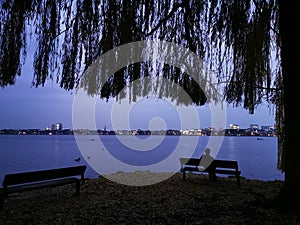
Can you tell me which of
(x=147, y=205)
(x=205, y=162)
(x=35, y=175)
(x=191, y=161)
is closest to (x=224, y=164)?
(x=205, y=162)

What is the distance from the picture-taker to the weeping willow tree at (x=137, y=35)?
233 centimetres

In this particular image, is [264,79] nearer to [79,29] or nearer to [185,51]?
[185,51]

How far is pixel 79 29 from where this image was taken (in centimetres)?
246

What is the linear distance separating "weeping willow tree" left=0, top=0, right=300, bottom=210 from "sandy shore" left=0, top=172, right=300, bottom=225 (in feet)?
4.72

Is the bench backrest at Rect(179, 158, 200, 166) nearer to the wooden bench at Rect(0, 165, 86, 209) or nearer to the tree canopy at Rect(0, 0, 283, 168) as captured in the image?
the wooden bench at Rect(0, 165, 86, 209)

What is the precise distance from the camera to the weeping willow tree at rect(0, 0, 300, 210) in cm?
233

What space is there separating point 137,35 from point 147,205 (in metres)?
2.40

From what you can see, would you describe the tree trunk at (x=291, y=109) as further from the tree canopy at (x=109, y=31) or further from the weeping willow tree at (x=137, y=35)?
the tree canopy at (x=109, y=31)

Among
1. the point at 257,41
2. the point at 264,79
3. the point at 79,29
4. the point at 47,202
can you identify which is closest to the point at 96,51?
the point at 79,29

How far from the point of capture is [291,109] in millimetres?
3561

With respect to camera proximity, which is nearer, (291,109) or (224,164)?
(291,109)

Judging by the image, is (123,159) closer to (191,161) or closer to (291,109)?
(191,161)

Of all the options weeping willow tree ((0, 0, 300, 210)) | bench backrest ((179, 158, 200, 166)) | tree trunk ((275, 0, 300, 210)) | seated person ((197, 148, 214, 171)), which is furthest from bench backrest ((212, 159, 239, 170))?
weeping willow tree ((0, 0, 300, 210))

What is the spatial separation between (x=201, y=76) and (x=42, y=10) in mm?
1900
